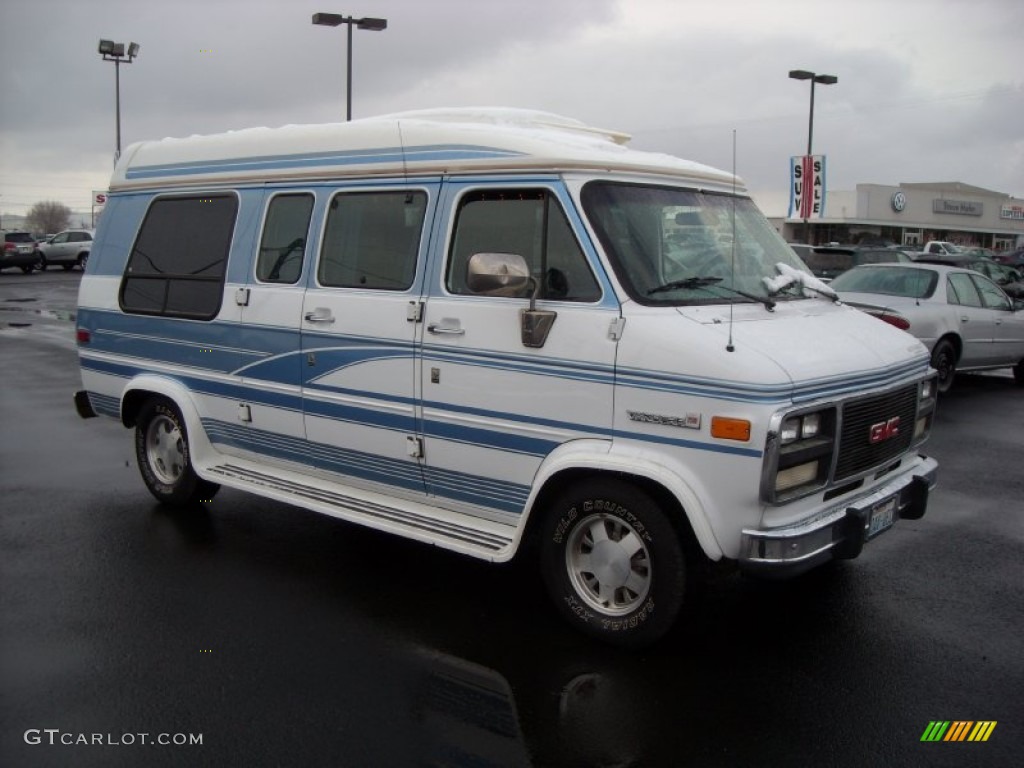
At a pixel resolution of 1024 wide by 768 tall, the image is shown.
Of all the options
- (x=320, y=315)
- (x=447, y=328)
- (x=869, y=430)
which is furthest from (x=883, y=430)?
(x=320, y=315)

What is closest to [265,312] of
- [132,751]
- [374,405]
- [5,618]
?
[374,405]

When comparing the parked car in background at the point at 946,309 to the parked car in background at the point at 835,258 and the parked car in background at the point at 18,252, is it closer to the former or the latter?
the parked car in background at the point at 835,258

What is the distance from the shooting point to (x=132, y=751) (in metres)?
3.76

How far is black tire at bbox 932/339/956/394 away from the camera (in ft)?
38.8

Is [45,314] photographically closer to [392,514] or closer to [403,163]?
[403,163]

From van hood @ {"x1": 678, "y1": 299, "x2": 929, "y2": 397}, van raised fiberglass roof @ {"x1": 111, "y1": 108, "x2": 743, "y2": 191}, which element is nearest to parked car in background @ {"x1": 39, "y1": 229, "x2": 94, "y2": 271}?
van raised fiberglass roof @ {"x1": 111, "y1": 108, "x2": 743, "y2": 191}

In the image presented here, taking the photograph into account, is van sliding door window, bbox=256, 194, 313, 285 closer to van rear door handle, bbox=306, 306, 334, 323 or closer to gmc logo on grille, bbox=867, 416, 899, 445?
van rear door handle, bbox=306, 306, 334, 323

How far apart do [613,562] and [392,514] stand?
143cm

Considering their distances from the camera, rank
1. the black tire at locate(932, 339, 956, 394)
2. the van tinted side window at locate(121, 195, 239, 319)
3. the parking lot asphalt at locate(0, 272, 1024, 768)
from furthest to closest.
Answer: the black tire at locate(932, 339, 956, 394) → the van tinted side window at locate(121, 195, 239, 319) → the parking lot asphalt at locate(0, 272, 1024, 768)

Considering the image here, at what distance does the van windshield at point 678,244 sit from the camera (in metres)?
4.68

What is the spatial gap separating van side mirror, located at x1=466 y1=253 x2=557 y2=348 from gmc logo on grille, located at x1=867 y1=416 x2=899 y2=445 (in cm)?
173

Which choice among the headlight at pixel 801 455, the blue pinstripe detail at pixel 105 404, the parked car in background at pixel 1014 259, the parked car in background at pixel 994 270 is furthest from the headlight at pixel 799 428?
the parked car in background at pixel 1014 259

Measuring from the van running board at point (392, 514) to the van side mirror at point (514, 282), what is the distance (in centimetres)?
106

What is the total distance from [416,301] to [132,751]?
2638mm
